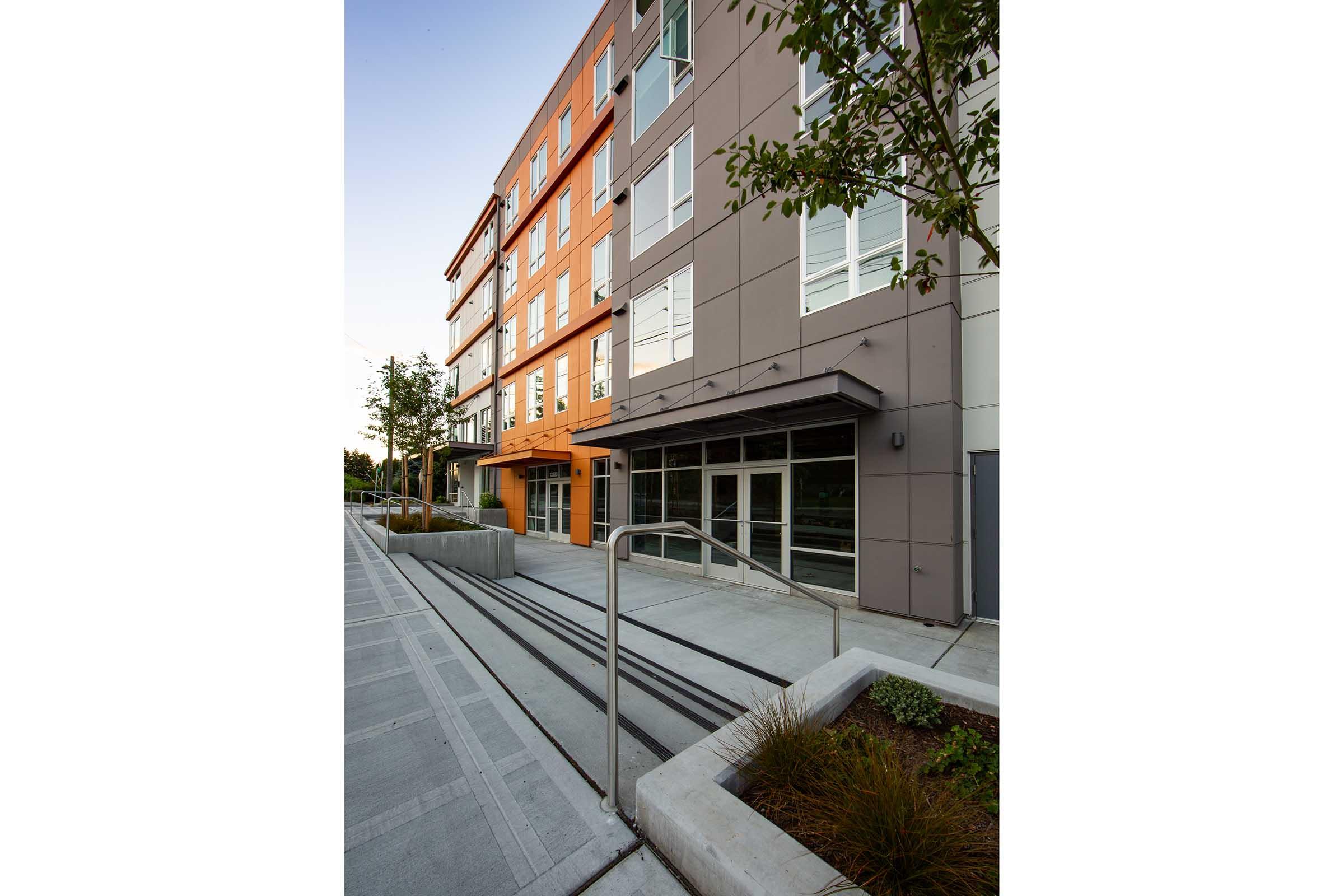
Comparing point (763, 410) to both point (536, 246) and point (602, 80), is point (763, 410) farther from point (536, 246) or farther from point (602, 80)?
point (536, 246)

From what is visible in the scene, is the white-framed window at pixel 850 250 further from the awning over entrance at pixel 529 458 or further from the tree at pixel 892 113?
the awning over entrance at pixel 529 458

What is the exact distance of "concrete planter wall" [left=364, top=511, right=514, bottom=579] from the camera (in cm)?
820

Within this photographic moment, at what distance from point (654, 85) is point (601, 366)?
22.1ft

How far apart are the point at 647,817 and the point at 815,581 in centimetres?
550

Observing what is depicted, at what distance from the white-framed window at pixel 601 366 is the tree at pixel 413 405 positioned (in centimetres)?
532

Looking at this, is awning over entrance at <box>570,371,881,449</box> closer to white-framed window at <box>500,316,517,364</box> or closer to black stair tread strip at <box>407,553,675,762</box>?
black stair tread strip at <box>407,553,675,762</box>

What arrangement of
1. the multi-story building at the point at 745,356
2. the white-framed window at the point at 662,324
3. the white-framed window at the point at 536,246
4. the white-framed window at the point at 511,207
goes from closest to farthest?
the multi-story building at the point at 745,356 < the white-framed window at the point at 662,324 < the white-framed window at the point at 536,246 < the white-framed window at the point at 511,207

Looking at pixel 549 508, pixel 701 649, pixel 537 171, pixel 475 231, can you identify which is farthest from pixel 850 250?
pixel 475 231

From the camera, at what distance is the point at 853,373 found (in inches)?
261

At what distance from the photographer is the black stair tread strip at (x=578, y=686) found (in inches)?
112

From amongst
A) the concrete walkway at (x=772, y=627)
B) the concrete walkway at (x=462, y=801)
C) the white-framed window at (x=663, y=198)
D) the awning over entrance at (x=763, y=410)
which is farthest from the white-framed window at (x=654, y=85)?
the concrete walkway at (x=462, y=801)

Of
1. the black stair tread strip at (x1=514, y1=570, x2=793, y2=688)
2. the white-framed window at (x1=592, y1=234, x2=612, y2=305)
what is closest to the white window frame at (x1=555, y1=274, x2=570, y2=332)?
the white-framed window at (x1=592, y1=234, x2=612, y2=305)
